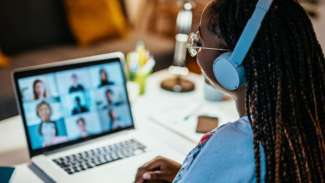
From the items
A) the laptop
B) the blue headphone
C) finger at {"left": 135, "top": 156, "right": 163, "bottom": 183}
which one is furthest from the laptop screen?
the blue headphone

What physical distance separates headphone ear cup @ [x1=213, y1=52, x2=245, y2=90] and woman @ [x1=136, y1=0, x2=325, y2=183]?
0.02 metres

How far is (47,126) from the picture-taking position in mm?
1335

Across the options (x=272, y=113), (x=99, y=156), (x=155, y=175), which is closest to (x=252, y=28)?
(x=272, y=113)

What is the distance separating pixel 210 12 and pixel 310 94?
Result: 0.27 meters

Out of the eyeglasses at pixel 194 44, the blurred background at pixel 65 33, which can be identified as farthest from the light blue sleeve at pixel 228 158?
the blurred background at pixel 65 33

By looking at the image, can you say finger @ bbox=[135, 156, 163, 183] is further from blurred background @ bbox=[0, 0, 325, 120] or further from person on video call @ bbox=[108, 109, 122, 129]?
blurred background @ bbox=[0, 0, 325, 120]

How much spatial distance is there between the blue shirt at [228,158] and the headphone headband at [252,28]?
153 mm

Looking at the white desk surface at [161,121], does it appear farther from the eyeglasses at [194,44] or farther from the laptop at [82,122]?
the eyeglasses at [194,44]

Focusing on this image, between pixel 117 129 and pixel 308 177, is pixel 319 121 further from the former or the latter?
pixel 117 129

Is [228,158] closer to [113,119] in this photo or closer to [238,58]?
[238,58]

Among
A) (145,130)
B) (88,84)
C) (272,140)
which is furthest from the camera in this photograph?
(145,130)

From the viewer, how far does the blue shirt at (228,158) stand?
2.99 ft

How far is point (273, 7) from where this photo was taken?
93cm

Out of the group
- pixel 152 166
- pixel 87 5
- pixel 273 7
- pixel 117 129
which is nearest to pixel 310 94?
pixel 273 7
